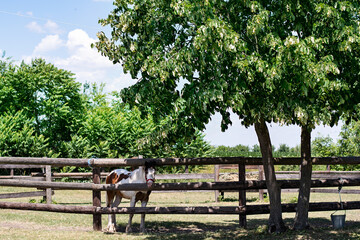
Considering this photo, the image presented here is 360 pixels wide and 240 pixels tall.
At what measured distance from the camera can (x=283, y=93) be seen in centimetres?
849

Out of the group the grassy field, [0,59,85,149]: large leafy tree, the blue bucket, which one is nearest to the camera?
the grassy field

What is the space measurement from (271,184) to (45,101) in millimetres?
26437

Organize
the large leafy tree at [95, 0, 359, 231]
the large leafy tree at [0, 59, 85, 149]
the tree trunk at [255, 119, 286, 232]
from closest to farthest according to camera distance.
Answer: the large leafy tree at [95, 0, 359, 231], the tree trunk at [255, 119, 286, 232], the large leafy tree at [0, 59, 85, 149]

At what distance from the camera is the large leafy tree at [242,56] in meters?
7.93

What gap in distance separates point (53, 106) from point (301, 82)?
2817 cm

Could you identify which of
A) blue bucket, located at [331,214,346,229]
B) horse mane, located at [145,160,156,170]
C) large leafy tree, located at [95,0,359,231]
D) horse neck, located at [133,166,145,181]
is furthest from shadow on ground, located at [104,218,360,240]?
large leafy tree, located at [95,0,359,231]

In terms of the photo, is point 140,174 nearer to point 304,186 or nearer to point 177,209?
point 177,209

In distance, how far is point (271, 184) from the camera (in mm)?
10430

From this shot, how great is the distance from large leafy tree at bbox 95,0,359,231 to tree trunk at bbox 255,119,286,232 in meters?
1.03

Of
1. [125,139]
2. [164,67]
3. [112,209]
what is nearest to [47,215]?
[112,209]

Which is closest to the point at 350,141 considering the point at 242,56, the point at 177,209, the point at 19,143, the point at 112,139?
the point at 112,139

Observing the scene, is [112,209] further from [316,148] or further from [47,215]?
[316,148]

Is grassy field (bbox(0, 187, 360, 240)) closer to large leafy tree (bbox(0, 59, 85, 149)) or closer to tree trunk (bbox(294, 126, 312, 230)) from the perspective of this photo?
tree trunk (bbox(294, 126, 312, 230))

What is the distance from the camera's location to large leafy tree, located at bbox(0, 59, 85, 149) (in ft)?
110
